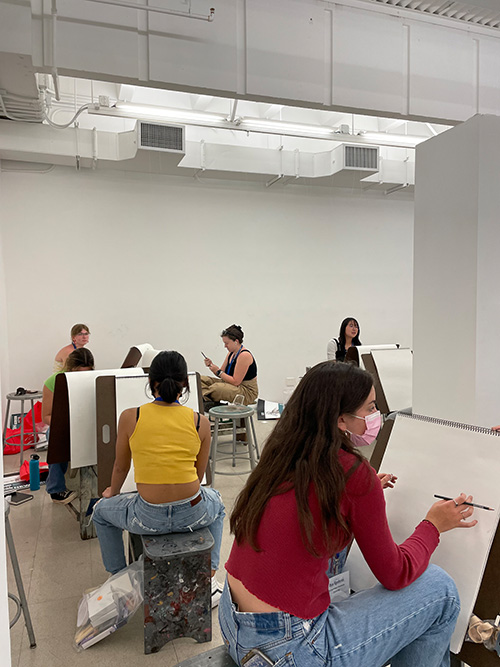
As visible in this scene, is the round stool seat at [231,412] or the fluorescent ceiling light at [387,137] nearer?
the round stool seat at [231,412]

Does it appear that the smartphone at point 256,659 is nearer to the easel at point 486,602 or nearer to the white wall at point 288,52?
the easel at point 486,602

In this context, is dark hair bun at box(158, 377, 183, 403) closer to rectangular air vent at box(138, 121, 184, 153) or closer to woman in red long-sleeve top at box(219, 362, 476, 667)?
woman in red long-sleeve top at box(219, 362, 476, 667)

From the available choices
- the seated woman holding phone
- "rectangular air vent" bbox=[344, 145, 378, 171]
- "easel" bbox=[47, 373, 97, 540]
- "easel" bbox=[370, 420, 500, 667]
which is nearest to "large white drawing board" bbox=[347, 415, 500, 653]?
"easel" bbox=[370, 420, 500, 667]

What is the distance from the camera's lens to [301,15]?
3.26m

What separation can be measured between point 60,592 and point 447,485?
2.06 metres

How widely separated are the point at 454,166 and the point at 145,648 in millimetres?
3178

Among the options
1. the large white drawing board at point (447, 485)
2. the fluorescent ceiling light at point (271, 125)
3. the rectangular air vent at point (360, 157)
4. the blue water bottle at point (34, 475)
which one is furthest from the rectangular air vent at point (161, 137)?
the large white drawing board at point (447, 485)

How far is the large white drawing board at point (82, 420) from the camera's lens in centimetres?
310

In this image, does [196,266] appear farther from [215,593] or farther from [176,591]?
[176,591]

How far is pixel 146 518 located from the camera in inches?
88.8

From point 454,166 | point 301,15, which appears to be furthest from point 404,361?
point 301,15

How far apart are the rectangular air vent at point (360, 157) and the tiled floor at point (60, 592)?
4149 millimetres

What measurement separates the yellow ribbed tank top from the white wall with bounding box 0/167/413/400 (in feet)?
14.1

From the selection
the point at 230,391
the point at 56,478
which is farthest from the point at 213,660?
the point at 230,391
